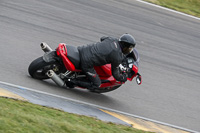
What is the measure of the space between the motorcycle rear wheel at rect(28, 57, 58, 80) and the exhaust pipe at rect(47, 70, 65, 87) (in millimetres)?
159

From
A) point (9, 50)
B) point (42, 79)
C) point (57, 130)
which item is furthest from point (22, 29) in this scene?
point (57, 130)

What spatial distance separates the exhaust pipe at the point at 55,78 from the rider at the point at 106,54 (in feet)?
1.73

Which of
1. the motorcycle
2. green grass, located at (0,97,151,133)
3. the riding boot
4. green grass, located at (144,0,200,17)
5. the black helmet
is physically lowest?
green grass, located at (0,97,151,133)

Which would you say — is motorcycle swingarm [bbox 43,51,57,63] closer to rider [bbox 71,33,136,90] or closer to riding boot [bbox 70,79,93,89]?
rider [bbox 71,33,136,90]

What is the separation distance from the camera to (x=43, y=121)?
5.86 metres

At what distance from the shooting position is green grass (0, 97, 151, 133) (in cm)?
543

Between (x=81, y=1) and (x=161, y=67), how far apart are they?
15.2ft

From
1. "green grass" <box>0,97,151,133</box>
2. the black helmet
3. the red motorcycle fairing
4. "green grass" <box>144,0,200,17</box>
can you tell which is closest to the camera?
"green grass" <box>0,97,151,133</box>

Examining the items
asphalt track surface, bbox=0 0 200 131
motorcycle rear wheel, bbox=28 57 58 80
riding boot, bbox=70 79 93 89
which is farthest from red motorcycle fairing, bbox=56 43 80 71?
asphalt track surface, bbox=0 0 200 131

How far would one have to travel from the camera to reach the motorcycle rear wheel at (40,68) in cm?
797

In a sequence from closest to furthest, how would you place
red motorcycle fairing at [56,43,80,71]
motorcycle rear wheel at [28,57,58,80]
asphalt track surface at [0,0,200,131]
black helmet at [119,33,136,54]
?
1. black helmet at [119,33,136,54]
2. red motorcycle fairing at [56,43,80,71]
3. motorcycle rear wheel at [28,57,58,80]
4. asphalt track surface at [0,0,200,131]

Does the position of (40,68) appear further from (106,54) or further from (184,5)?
(184,5)

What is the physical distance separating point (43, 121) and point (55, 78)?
222cm

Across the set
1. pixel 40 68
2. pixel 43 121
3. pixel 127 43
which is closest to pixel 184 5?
pixel 127 43
